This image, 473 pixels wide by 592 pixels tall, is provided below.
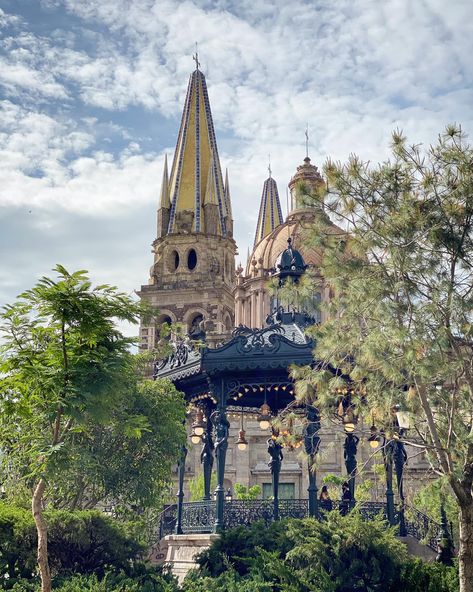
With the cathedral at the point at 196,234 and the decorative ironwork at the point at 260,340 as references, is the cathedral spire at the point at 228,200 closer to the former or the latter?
the cathedral at the point at 196,234

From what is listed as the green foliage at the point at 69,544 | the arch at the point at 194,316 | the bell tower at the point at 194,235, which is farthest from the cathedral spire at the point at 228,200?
the green foliage at the point at 69,544

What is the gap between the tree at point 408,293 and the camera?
1412 centimetres

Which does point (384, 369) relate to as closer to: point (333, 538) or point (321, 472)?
point (333, 538)

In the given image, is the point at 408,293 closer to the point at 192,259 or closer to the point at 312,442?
the point at 312,442

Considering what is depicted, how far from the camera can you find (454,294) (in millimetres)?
14266

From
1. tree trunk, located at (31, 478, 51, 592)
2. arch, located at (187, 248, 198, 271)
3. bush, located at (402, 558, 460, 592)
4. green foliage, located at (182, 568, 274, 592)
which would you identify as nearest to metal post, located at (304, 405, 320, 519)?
bush, located at (402, 558, 460, 592)

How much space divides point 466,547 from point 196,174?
57.2 metres

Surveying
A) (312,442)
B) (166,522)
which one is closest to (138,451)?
(166,522)

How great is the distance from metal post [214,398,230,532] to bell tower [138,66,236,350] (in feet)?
137

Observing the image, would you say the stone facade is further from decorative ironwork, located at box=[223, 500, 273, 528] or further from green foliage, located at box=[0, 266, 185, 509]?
green foliage, located at box=[0, 266, 185, 509]

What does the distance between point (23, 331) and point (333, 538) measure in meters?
6.80

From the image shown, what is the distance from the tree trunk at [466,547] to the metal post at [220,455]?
5.65 metres

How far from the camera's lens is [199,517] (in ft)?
61.6

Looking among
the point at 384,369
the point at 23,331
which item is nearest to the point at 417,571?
the point at 384,369
